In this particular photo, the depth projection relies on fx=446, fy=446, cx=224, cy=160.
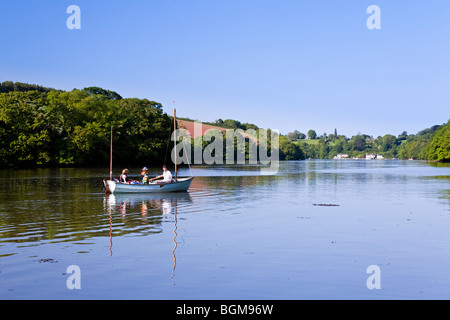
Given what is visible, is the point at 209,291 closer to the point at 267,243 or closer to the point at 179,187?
the point at 267,243

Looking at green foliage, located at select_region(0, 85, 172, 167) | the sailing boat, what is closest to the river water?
the sailing boat

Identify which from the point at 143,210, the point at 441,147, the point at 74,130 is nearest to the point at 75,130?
the point at 74,130

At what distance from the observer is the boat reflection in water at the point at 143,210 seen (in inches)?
763

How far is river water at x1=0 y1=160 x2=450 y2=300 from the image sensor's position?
428 inches

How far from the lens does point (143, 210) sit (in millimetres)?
26438

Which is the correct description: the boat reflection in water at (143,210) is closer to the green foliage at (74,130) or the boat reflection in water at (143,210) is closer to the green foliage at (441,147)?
the green foliage at (74,130)

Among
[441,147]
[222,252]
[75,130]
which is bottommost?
[222,252]

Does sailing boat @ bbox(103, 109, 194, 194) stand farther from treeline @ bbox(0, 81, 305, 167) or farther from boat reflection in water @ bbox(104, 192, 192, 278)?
treeline @ bbox(0, 81, 305, 167)

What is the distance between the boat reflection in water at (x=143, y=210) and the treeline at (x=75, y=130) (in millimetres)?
42476

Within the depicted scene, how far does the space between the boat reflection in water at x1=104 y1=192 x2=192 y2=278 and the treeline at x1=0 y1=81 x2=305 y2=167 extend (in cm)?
4248

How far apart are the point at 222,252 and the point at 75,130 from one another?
89.0 meters

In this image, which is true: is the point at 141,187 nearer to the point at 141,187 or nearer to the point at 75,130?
the point at 141,187
